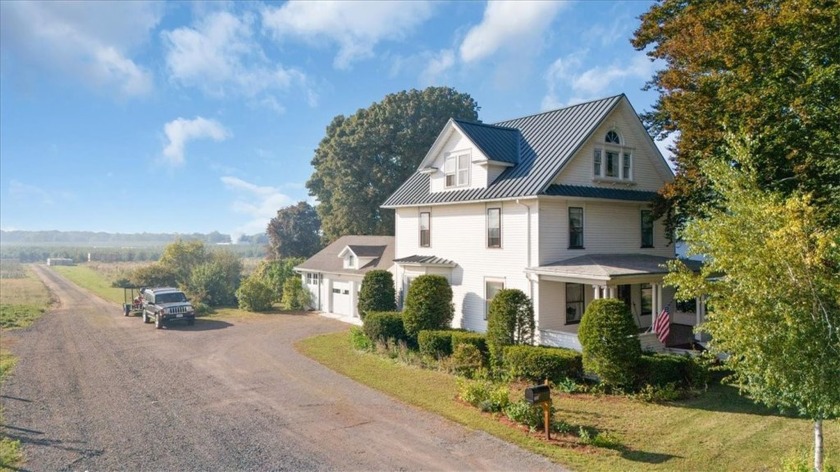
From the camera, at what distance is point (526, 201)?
66.9 ft

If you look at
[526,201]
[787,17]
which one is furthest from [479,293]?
[787,17]

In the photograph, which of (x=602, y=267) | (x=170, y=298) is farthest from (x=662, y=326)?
(x=170, y=298)

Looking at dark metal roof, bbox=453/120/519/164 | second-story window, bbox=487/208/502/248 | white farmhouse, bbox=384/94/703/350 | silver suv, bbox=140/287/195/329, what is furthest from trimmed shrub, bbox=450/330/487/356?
silver suv, bbox=140/287/195/329

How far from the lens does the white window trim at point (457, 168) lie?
2336 cm

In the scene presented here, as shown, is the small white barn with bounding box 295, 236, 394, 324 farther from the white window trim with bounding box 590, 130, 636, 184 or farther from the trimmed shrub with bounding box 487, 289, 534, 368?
the white window trim with bounding box 590, 130, 636, 184

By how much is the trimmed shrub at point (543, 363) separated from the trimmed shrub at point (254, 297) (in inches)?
902

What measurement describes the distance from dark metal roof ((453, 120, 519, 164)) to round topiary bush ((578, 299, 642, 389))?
9.34m

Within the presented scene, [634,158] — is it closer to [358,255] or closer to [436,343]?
[436,343]

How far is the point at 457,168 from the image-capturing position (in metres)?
23.8

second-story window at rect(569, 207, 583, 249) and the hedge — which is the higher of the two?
second-story window at rect(569, 207, 583, 249)

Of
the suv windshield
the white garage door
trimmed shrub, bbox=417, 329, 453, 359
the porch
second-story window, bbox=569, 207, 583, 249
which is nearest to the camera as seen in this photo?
the porch

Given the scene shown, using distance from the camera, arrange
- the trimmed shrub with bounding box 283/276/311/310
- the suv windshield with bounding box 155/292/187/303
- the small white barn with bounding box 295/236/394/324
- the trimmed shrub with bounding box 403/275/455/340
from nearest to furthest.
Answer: the trimmed shrub with bounding box 403/275/455/340 → the suv windshield with bounding box 155/292/187/303 → the small white barn with bounding box 295/236/394/324 → the trimmed shrub with bounding box 283/276/311/310

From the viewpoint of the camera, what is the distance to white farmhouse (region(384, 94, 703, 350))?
1994cm

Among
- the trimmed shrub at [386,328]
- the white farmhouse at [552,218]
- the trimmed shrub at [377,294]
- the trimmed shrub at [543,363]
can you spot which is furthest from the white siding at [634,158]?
the trimmed shrub at [377,294]
